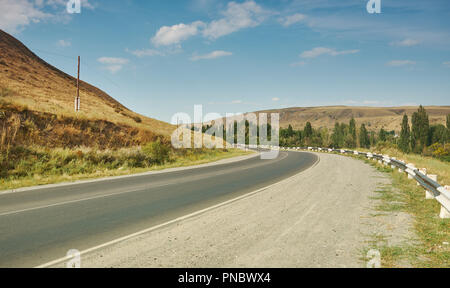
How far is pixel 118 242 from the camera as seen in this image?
5000 mm

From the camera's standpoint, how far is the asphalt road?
4.81 meters

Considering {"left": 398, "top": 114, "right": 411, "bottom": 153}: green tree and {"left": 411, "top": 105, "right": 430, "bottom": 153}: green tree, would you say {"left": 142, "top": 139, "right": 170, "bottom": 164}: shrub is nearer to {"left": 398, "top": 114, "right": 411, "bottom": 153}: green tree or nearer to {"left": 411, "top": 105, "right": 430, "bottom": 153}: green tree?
{"left": 398, "top": 114, "right": 411, "bottom": 153}: green tree

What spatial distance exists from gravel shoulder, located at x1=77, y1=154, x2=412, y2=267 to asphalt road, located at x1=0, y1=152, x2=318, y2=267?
725mm

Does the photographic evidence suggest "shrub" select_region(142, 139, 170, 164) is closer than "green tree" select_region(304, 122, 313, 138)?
Yes

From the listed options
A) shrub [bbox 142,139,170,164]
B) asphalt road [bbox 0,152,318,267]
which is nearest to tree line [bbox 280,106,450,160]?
shrub [bbox 142,139,170,164]

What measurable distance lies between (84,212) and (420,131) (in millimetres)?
116669

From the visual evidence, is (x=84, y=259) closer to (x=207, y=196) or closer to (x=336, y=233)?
(x=336, y=233)

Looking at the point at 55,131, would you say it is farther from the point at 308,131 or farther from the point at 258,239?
the point at 308,131

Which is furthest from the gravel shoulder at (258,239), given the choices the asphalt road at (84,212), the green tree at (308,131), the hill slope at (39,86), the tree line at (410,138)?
the green tree at (308,131)

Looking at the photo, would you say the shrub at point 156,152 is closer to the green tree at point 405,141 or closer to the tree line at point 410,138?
the tree line at point 410,138

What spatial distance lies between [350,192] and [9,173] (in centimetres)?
1477

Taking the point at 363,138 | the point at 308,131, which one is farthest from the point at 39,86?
the point at 363,138

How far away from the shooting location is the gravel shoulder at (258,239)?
4.22 m
